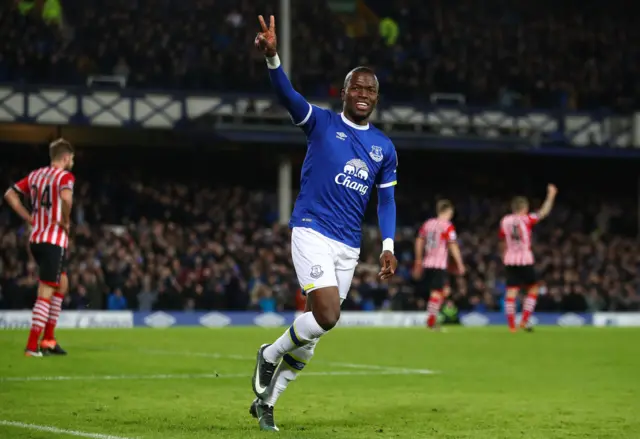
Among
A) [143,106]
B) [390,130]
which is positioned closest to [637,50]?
[390,130]

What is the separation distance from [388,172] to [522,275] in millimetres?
15828

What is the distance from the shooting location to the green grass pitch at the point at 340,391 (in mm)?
8570

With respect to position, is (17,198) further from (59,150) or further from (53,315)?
(53,315)

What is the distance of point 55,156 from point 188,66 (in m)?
19.9

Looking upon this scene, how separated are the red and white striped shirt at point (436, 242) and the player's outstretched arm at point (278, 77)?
15816 millimetres

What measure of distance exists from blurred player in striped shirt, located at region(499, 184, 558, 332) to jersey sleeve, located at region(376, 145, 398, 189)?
50.4 feet

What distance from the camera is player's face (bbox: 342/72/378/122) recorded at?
8633 mm

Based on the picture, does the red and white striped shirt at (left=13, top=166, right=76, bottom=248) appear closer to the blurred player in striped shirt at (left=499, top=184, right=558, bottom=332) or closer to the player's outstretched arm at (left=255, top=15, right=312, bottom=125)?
the player's outstretched arm at (left=255, top=15, right=312, bottom=125)

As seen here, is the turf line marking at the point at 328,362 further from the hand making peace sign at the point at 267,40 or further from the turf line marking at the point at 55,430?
the hand making peace sign at the point at 267,40

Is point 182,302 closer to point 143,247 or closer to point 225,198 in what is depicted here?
point 143,247

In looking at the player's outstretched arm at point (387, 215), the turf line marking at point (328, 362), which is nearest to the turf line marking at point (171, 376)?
the turf line marking at point (328, 362)

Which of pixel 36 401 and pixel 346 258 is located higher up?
pixel 346 258

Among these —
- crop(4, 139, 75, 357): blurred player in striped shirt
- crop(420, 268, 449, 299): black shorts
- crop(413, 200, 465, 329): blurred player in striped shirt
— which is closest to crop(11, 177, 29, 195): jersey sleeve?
crop(4, 139, 75, 357): blurred player in striped shirt

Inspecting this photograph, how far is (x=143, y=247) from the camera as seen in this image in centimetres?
2911
